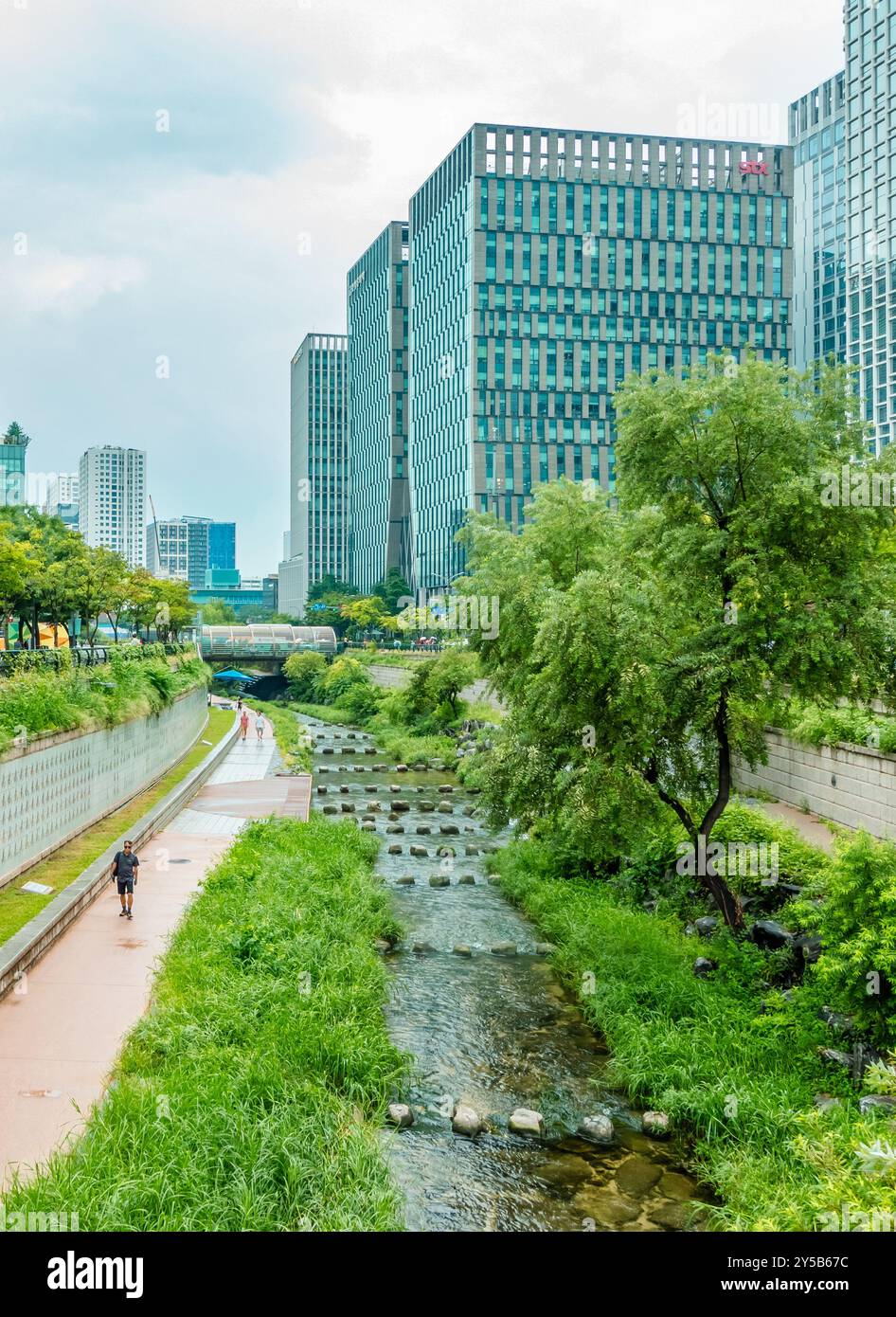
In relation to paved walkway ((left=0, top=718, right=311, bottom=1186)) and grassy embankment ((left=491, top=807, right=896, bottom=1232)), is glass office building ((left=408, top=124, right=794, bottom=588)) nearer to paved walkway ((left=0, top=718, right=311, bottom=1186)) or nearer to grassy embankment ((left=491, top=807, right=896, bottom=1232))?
paved walkway ((left=0, top=718, right=311, bottom=1186))

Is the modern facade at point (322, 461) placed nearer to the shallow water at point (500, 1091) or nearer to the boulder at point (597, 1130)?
the shallow water at point (500, 1091)

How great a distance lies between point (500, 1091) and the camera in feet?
41.4

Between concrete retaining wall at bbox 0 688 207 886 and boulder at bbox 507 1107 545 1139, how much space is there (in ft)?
30.6

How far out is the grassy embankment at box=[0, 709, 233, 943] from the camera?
1515 cm

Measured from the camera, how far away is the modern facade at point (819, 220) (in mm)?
109750

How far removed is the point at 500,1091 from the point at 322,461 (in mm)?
165750

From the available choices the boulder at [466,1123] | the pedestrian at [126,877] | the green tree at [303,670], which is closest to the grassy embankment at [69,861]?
the pedestrian at [126,877]

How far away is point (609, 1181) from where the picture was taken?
10664mm

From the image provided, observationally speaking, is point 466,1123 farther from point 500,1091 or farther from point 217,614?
point 217,614

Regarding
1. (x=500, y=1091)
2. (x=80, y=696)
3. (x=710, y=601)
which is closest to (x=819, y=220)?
(x=80, y=696)

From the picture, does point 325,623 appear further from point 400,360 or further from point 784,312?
point 784,312

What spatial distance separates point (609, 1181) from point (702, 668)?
23.0ft

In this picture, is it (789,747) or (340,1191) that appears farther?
(789,747)
